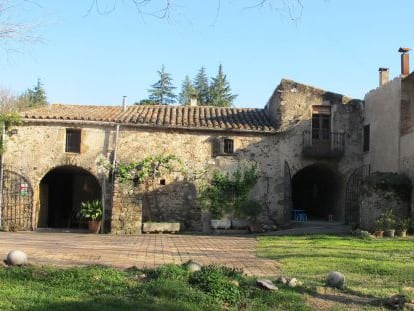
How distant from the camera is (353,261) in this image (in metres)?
10.3

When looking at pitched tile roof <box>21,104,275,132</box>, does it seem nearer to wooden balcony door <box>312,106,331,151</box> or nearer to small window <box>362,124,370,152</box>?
wooden balcony door <box>312,106,331,151</box>

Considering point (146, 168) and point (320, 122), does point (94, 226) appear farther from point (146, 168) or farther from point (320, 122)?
point (320, 122)

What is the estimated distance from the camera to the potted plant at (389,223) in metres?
15.9

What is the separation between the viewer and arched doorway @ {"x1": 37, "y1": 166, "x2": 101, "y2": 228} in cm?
2430

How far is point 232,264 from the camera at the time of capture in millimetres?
10188

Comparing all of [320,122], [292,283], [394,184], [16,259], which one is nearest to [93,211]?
[320,122]

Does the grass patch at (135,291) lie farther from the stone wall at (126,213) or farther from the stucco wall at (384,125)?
the stucco wall at (384,125)

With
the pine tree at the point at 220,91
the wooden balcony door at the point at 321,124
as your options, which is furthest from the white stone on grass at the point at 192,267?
the pine tree at the point at 220,91

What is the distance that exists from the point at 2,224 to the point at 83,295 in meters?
15.4

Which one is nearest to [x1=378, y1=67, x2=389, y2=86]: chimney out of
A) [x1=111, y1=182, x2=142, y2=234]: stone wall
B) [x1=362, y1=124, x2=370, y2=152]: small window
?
[x1=362, y1=124, x2=370, y2=152]: small window

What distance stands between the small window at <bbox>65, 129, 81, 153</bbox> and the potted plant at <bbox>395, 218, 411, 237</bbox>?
40.2 feet

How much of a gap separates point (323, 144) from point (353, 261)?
12.5 meters

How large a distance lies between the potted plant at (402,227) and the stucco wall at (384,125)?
327cm

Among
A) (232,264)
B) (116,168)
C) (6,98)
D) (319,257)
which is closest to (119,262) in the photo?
(232,264)
